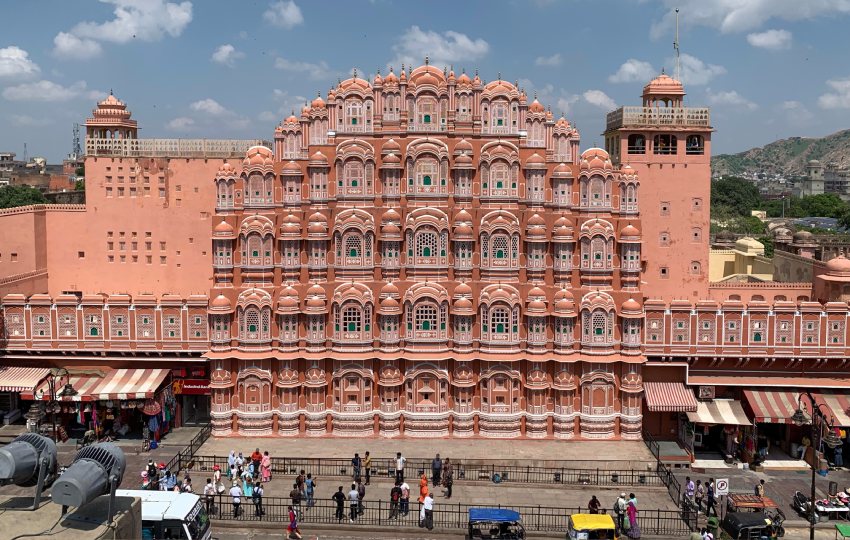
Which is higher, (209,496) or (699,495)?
(209,496)

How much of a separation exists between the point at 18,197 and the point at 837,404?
Answer: 9732cm

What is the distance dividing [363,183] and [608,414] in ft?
55.7

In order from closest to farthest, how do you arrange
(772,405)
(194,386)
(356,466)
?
(356,466), (772,405), (194,386)

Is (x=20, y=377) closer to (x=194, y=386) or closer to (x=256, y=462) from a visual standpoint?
(x=194, y=386)

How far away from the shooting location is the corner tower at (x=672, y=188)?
1887 inches

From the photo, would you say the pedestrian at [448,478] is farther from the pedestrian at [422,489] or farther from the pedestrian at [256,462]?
the pedestrian at [256,462]

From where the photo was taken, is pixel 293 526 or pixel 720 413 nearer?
pixel 293 526

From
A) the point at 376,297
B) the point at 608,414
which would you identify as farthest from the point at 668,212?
the point at 376,297

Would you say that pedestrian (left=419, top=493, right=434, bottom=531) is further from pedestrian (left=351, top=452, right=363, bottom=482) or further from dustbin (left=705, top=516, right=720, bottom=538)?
dustbin (left=705, top=516, right=720, bottom=538)

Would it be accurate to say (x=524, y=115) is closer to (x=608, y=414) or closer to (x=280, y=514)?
(x=608, y=414)

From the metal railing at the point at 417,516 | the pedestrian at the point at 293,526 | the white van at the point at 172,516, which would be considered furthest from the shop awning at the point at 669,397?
the white van at the point at 172,516

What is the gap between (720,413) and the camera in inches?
1528

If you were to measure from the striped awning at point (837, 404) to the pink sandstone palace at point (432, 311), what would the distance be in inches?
8.3

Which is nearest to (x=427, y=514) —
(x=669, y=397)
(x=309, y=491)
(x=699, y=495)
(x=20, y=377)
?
(x=309, y=491)
